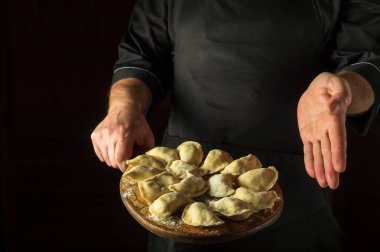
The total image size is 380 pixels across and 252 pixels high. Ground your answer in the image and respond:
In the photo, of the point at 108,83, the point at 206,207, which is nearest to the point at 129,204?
the point at 206,207

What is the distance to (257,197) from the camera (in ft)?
3.11

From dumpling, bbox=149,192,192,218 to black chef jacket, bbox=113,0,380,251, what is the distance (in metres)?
0.26

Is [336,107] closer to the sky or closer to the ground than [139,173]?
closer to the sky

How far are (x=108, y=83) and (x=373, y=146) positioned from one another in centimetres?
107

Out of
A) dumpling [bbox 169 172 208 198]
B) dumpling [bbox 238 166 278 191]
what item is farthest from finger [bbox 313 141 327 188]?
dumpling [bbox 169 172 208 198]

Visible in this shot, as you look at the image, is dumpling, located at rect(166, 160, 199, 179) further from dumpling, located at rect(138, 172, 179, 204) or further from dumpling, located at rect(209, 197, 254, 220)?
dumpling, located at rect(209, 197, 254, 220)

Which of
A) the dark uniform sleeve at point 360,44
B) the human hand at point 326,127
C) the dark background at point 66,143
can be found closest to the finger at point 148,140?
the human hand at point 326,127

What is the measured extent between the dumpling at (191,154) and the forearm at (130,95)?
6.3 inches

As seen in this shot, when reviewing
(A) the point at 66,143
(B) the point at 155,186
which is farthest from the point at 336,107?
(A) the point at 66,143

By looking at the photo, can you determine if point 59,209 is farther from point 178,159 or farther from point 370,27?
point 370,27

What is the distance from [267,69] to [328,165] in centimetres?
38

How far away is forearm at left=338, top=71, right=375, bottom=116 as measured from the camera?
106 centimetres

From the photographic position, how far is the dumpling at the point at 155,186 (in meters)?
0.96

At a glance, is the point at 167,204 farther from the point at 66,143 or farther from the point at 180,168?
the point at 66,143
